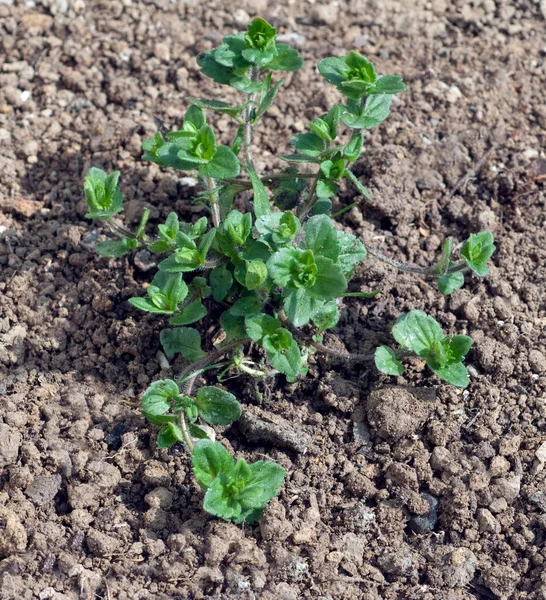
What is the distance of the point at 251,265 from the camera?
3.46 m

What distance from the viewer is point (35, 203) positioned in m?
4.55

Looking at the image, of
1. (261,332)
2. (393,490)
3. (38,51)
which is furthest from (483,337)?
(38,51)

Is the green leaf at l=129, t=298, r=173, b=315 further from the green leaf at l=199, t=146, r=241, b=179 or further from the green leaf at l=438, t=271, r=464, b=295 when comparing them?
the green leaf at l=438, t=271, r=464, b=295

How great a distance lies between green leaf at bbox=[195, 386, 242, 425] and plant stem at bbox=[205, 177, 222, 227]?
819 mm

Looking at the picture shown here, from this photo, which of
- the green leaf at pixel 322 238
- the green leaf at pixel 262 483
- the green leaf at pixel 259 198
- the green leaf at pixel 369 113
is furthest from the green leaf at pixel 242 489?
the green leaf at pixel 369 113

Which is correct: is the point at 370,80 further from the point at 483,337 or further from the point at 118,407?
the point at 118,407

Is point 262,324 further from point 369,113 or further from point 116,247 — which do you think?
point 369,113

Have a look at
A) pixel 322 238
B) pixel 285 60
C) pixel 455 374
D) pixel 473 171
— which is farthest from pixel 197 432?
pixel 473 171

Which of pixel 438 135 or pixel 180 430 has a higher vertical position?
pixel 438 135

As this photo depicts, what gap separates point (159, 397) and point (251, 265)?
685 mm

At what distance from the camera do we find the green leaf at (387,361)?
3740mm

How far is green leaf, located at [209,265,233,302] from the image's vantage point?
12.5 ft

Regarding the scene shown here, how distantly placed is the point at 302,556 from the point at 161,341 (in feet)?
3.79

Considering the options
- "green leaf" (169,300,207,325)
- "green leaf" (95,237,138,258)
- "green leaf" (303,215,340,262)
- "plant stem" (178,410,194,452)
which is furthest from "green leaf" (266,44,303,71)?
"plant stem" (178,410,194,452)
